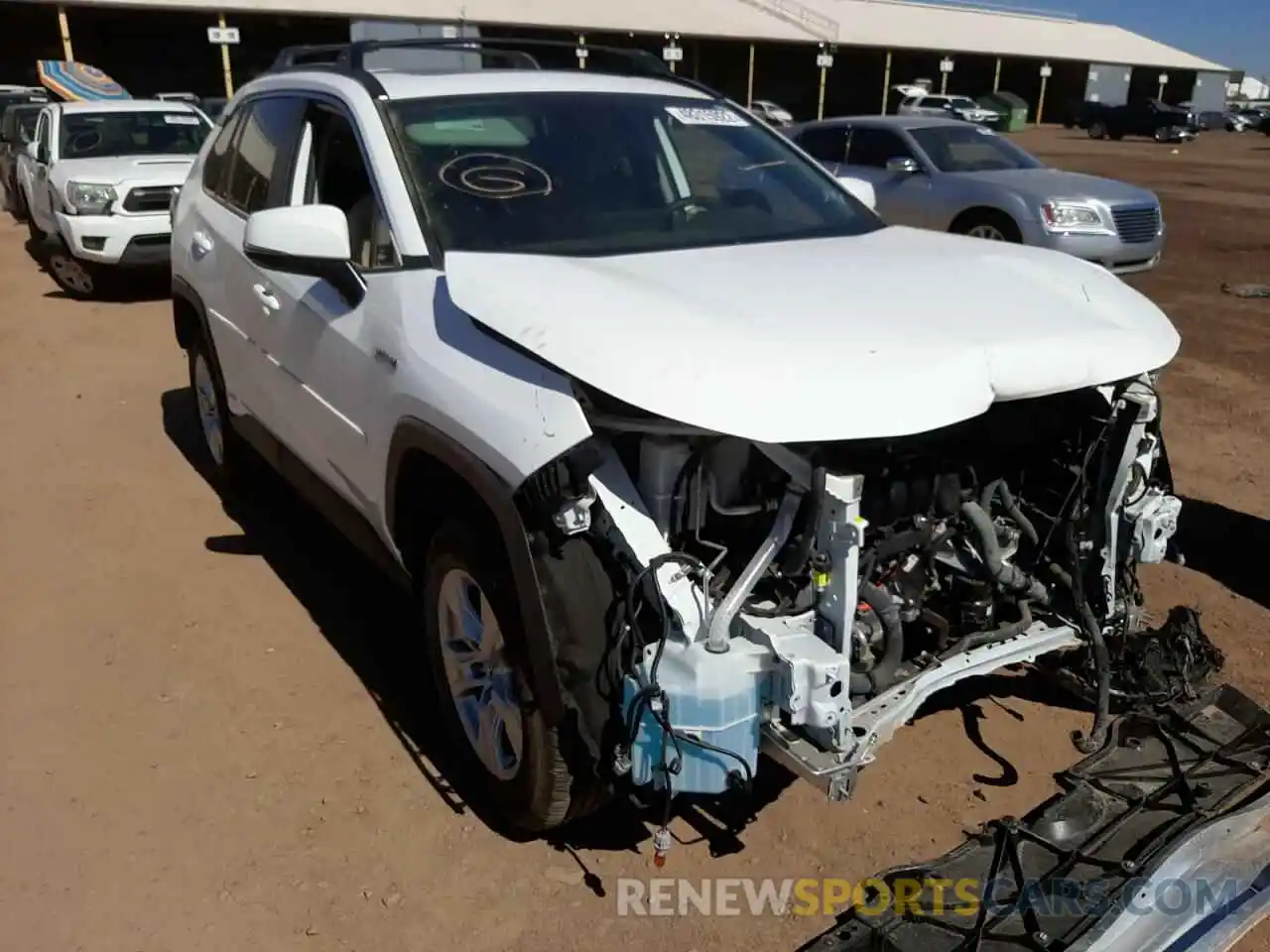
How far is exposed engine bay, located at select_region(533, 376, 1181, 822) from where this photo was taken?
2520 mm

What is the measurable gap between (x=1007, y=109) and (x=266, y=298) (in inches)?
1882

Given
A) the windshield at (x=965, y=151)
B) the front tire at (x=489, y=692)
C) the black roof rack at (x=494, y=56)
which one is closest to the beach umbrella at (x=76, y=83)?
the windshield at (x=965, y=151)

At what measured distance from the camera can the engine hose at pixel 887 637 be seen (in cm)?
283

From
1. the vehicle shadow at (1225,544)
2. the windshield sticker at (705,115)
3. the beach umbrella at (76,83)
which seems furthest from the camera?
the beach umbrella at (76,83)

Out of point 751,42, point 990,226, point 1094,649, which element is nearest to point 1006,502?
point 1094,649

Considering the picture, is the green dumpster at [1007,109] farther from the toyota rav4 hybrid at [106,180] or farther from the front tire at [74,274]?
the front tire at [74,274]

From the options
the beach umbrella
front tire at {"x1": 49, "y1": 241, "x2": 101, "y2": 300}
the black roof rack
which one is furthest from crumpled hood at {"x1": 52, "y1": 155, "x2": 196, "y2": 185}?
the beach umbrella

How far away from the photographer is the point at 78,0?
2867cm

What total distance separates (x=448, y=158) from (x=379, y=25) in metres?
2.80

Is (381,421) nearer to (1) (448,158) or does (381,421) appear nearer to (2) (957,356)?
(1) (448,158)

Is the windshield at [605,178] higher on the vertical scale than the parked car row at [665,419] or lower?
higher

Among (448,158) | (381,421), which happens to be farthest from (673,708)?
(448,158)

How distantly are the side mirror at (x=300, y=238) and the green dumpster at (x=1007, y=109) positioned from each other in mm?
47135

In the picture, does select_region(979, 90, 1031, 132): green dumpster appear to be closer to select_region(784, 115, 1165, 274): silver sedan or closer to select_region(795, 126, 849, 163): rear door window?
select_region(795, 126, 849, 163): rear door window
